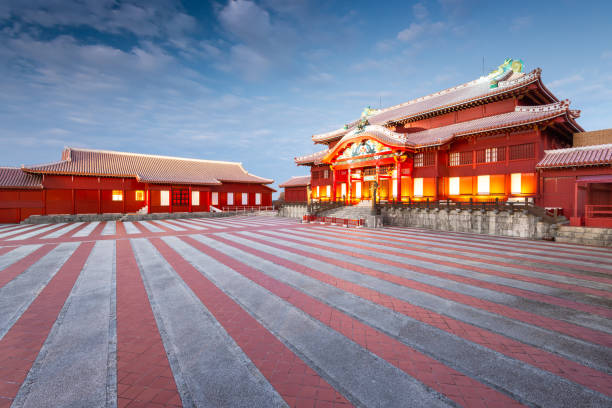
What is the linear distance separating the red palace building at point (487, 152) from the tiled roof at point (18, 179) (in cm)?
2501

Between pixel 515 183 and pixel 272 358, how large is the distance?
1933 cm

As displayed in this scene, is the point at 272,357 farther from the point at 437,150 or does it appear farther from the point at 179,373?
the point at 437,150

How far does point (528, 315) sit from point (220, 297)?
5.28 meters

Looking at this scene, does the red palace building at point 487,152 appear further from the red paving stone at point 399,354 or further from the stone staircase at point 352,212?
the red paving stone at point 399,354

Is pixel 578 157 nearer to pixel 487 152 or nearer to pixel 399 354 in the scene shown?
pixel 487 152

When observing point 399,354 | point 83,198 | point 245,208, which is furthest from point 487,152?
point 83,198

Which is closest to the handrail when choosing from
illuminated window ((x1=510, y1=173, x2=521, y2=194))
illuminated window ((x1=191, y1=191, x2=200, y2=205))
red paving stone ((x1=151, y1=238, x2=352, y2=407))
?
illuminated window ((x1=191, y1=191, x2=200, y2=205))

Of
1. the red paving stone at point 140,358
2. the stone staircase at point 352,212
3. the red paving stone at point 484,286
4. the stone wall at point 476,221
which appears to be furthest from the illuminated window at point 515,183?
the red paving stone at point 140,358

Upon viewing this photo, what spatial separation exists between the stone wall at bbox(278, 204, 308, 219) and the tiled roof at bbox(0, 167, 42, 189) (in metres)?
21.2

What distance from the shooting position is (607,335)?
3.59 metres

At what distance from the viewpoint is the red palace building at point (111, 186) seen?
70.0 feet

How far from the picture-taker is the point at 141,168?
89.5 ft

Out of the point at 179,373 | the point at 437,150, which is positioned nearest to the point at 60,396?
the point at 179,373

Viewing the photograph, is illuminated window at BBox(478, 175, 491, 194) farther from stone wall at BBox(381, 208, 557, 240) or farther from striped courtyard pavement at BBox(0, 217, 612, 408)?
striped courtyard pavement at BBox(0, 217, 612, 408)
